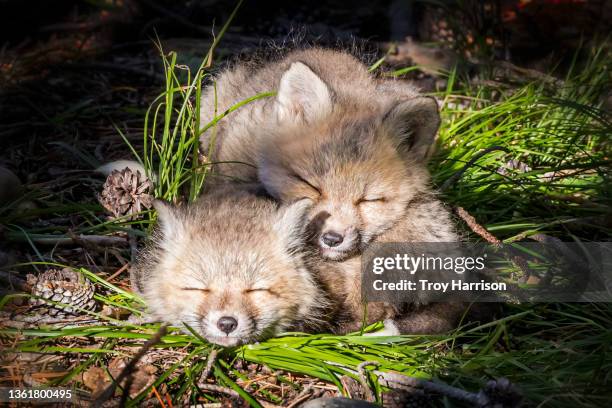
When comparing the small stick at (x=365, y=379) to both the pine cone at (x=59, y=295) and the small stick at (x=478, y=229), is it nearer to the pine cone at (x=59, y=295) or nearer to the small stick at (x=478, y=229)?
the small stick at (x=478, y=229)

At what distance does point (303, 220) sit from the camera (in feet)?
10.6

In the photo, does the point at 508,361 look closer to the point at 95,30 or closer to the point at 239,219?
the point at 239,219

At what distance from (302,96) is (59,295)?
182cm

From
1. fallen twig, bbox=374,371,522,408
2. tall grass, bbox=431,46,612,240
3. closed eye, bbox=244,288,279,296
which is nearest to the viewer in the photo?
fallen twig, bbox=374,371,522,408

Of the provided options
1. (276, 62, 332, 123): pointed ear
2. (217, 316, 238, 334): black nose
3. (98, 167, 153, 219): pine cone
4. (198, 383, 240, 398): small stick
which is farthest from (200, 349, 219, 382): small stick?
(276, 62, 332, 123): pointed ear

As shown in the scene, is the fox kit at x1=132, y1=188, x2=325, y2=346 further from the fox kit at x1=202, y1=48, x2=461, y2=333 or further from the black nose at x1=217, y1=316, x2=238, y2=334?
the fox kit at x1=202, y1=48, x2=461, y2=333

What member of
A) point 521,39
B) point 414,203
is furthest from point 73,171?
point 521,39

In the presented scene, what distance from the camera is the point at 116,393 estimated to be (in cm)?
284

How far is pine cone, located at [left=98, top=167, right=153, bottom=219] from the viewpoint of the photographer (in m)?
3.85

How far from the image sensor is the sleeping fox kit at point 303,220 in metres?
3.00

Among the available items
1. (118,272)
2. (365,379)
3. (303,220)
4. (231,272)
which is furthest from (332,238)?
(118,272)

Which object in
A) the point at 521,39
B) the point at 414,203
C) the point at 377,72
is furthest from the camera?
the point at 521,39

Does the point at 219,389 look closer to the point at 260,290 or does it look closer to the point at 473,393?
the point at 260,290

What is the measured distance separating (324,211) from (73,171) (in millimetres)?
2011
